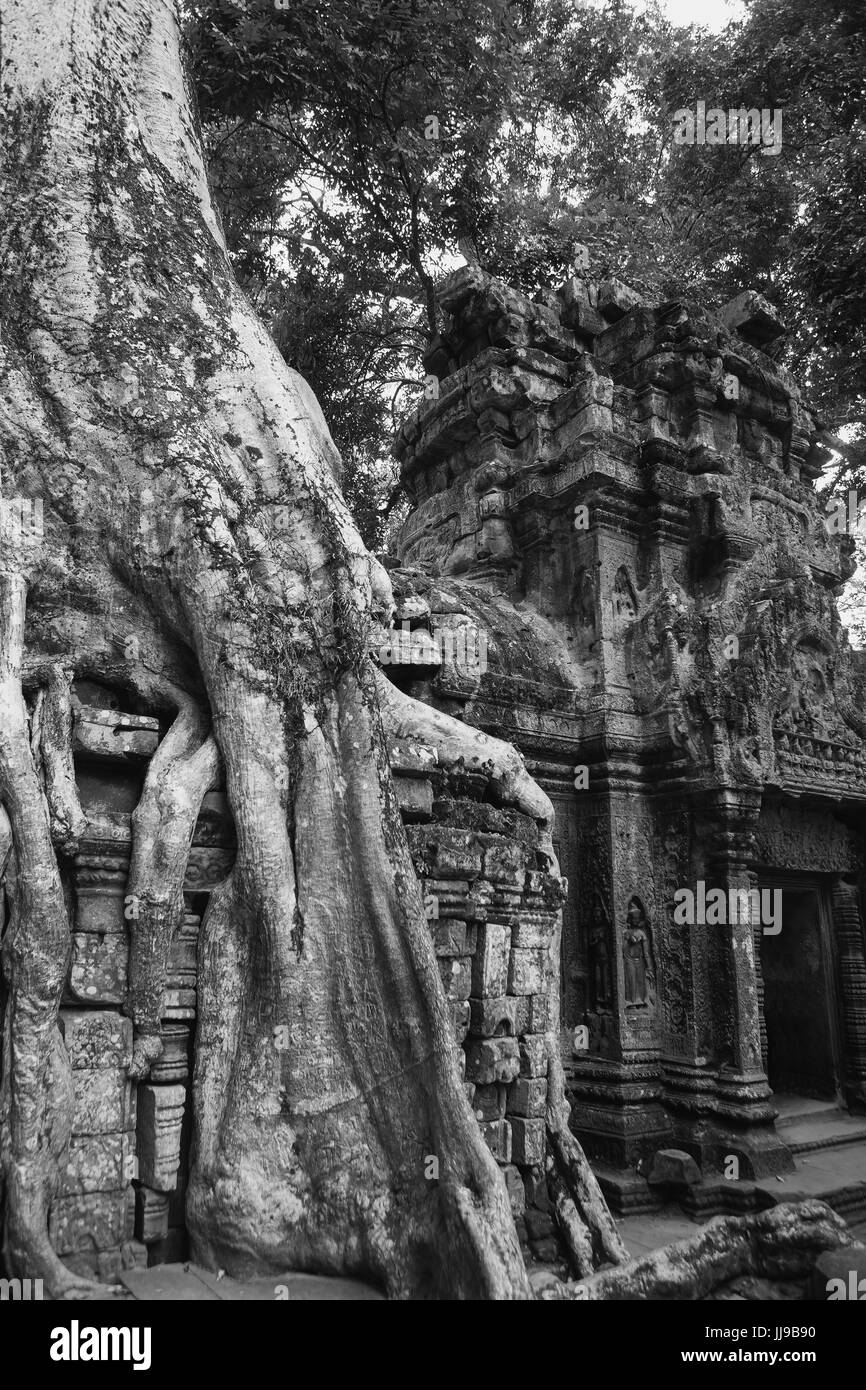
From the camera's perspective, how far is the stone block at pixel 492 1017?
357 cm

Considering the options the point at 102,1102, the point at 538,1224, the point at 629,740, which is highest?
the point at 629,740

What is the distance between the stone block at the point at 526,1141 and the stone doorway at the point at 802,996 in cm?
371

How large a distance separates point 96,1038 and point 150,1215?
0.53 metres

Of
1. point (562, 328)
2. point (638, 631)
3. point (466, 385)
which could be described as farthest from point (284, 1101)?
point (562, 328)

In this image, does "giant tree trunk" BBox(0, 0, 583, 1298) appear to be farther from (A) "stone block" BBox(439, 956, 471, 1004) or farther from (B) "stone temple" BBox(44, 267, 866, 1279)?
(A) "stone block" BBox(439, 956, 471, 1004)

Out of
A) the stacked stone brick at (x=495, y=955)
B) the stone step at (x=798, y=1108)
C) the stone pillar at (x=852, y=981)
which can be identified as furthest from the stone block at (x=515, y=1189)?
the stone pillar at (x=852, y=981)

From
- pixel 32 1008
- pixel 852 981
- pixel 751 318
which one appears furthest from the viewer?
pixel 751 318

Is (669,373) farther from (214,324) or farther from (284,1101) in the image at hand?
(284,1101)

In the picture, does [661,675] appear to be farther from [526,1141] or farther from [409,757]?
[526,1141]

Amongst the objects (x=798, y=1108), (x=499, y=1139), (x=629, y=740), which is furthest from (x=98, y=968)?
(x=798, y=1108)

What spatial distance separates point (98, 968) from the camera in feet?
9.30

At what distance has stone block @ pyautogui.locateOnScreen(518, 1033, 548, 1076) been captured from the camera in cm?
366

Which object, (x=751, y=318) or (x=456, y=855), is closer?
(x=456, y=855)
